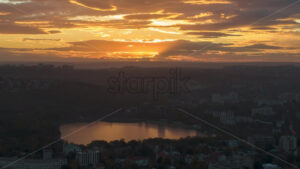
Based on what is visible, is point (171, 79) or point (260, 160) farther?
point (171, 79)

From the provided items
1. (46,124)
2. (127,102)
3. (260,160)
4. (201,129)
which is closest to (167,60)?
(127,102)

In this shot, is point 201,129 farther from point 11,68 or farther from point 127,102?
point 11,68

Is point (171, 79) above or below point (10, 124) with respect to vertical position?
above

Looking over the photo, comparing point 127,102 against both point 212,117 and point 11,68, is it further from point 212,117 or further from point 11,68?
point 11,68

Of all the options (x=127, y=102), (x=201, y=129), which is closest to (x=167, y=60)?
(x=127, y=102)

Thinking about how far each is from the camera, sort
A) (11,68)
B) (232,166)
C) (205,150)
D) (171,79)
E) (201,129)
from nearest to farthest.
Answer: (232,166) < (205,150) < (201,129) < (171,79) < (11,68)

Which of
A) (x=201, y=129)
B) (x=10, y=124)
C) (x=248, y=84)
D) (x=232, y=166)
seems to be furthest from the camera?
(x=248, y=84)
